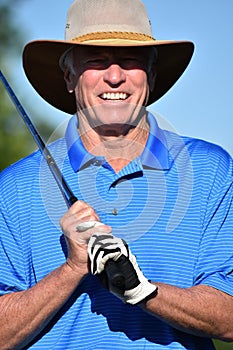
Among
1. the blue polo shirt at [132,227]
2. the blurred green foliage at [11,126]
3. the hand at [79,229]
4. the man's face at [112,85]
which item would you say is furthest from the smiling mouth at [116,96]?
the blurred green foliage at [11,126]

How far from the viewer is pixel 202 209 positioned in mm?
4793

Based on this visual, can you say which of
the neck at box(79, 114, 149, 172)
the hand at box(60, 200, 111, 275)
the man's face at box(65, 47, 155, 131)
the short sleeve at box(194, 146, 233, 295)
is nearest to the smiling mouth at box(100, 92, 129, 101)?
the man's face at box(65, 47, 155, 131)

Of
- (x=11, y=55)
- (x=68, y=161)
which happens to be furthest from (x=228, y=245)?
(x=11, y=55)

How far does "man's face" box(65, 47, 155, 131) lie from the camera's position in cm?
492

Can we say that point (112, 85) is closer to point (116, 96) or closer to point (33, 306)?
point (116, 96)

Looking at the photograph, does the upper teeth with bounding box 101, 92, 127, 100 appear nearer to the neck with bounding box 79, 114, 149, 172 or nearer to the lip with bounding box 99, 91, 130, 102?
the lip with bounding box 99, 91, 130, 102

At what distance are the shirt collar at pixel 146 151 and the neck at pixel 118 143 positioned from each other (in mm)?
28

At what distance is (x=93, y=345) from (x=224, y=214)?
0.75m

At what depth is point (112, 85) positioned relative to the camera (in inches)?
194

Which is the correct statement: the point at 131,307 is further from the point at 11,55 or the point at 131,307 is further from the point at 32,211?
the point at 11,55

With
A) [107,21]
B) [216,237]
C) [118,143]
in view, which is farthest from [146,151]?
[107,21]

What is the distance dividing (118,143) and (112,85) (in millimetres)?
243

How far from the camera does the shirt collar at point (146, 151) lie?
16.3 feet

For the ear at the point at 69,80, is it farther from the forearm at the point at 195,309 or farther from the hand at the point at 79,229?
the forearm at the point at 195,309
